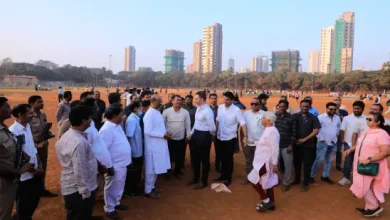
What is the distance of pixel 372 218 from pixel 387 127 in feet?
5.47

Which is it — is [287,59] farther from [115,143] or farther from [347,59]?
[115,143]

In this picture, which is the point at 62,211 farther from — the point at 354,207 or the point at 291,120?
the point at 354,207

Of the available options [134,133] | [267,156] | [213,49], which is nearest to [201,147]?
[134,133]

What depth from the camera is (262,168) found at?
520 cm

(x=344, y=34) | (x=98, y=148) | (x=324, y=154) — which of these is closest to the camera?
(x=98, y=148)

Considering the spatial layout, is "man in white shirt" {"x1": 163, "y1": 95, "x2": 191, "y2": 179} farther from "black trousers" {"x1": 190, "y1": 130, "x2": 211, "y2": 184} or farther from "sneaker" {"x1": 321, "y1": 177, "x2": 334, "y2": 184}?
"sneaker" {"x1": 321, "y1": 177, "x2": 334, "y2": 184}

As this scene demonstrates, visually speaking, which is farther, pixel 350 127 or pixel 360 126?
pixel 350 127

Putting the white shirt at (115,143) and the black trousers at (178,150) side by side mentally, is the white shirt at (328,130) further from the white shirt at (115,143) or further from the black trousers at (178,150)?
the white shirt at (115,143)

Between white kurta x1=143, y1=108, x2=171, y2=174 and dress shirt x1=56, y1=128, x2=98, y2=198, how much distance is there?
2210mm

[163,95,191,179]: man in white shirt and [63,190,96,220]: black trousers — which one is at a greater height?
[163,95,191,179]: man in white shirt

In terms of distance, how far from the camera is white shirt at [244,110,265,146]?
6535mm

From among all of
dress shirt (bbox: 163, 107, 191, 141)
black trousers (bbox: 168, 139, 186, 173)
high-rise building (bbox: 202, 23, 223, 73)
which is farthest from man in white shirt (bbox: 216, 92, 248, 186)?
high-rise building (bbox: 202, 23, 223, 73)

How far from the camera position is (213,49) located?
6550 inches

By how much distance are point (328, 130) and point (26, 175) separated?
5.70 meters
